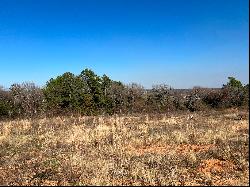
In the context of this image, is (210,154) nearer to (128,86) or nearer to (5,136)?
(5,136)

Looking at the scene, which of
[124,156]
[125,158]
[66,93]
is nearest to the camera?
[125,158]

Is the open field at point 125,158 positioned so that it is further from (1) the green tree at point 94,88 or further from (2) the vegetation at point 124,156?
(1) the green tree at point 94,88

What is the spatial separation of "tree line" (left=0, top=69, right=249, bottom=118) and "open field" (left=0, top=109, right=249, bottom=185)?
18.5 metres

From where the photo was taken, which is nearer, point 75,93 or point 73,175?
point 73,175

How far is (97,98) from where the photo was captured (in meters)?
40.1

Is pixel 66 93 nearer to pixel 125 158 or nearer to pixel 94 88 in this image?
pixel 94 88

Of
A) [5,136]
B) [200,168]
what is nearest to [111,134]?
[5,136]

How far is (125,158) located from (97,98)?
26.8m

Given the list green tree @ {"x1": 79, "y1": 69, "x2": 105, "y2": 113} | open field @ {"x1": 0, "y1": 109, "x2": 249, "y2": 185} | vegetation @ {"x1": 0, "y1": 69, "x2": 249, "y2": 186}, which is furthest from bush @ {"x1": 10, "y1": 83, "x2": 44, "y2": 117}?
open field @ {"x1": 0, "y1": 109, "x2": 249, "y2": 185}

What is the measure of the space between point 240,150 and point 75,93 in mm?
27271

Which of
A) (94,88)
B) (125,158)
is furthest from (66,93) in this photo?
(125,158)

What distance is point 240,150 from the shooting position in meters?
13.5

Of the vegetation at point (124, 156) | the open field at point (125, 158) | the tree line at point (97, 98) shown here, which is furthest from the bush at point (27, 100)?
the open field at point (125, 158)

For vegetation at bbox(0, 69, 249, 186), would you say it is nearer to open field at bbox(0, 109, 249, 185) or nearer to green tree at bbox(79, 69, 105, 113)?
open field at bbox(0, 109, 249, 185)
